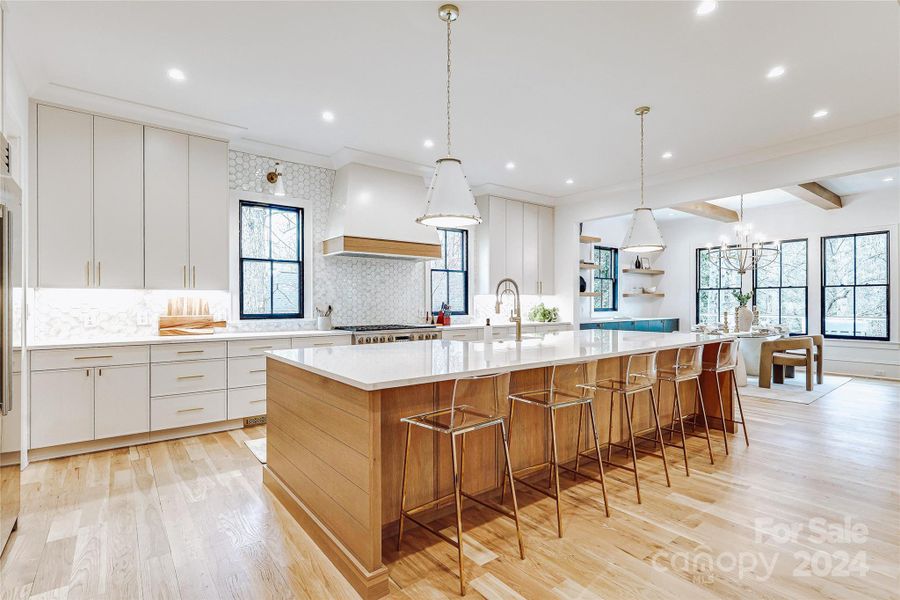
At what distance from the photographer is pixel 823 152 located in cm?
459

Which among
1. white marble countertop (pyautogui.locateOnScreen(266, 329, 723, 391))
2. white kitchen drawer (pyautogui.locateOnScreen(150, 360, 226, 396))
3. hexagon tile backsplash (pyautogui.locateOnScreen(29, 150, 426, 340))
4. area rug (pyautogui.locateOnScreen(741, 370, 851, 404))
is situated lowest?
area rug (pyautogui.locateOnScreen(741, 370, 851, 404))

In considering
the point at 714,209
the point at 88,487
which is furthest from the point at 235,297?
the point at 714,209

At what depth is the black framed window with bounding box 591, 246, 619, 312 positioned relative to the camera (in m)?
8.84

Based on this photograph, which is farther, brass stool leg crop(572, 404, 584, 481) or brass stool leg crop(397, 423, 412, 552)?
brass stool leg crop(572, 404, 584, 481)

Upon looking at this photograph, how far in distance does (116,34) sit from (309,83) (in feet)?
3.92

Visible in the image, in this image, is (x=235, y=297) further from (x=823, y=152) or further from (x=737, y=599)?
(x=823, y=152)

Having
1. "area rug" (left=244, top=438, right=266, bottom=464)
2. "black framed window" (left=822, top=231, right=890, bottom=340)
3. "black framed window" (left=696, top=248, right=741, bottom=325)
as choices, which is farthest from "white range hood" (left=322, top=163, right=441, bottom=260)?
"black framed window" (left=822, top=231, right=890, bottom=340)

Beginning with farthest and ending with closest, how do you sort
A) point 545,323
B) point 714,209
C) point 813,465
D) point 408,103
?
point 714,209 < point 545,323 < point 408,103 < point 813,465

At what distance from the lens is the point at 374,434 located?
1907 mm

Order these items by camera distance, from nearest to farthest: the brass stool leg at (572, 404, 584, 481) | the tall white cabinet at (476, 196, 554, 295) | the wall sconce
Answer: the brass stool leg at (572, 404, 584, 481)
the wall sconce
the tall white cabinet at (476, 196, 554, 295)

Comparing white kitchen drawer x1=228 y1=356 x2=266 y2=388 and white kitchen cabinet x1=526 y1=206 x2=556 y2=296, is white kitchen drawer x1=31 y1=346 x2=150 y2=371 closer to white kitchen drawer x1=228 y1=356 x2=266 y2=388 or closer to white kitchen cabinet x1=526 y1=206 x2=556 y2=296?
white kitchen drawer x1=228 y1=356 x2=266 y2=388

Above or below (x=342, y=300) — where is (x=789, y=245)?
above

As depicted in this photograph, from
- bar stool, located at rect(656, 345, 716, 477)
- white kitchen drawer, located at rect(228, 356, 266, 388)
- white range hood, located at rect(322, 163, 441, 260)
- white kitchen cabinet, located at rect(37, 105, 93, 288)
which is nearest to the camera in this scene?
bar stool, located at rect(656, 345, 716, 477)

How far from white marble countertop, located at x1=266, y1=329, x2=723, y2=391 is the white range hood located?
2.14 meters
